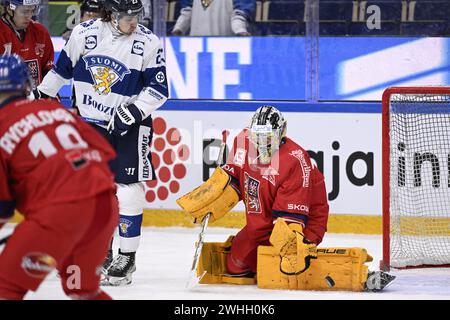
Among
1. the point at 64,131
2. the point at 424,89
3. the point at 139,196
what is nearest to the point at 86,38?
the point at 139,196

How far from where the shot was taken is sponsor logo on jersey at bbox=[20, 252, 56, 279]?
3.41 meters

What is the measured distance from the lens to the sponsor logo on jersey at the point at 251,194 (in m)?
5.36

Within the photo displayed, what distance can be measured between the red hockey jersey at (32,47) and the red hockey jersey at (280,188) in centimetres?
125

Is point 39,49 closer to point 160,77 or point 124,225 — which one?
point 160,77

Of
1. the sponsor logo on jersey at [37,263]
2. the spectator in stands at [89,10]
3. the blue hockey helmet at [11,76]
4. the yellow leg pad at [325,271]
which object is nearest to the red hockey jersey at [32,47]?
the spectator in stands at [89,10]

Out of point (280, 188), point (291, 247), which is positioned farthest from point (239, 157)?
point (291, 247)

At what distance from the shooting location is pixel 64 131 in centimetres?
348

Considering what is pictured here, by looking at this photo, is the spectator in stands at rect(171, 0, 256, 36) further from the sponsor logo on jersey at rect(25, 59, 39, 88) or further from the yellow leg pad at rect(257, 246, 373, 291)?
the yellow leg pad at rect(257, 246, 373, 291)

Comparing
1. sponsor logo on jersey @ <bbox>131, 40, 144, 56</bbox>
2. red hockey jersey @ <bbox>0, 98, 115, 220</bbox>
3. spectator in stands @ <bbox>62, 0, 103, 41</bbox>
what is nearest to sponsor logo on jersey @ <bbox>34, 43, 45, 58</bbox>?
spectator in stands @ <bbox>62, 0, 103, 41</bbox>

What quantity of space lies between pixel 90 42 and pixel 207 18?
1892 mm

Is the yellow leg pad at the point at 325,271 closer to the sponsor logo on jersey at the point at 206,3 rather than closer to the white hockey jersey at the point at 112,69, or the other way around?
the white hockey jersey at the point at 112,69

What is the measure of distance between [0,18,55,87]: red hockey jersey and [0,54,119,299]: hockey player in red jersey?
8.38 feet

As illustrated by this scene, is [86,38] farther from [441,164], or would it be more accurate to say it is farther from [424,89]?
[441,164]
